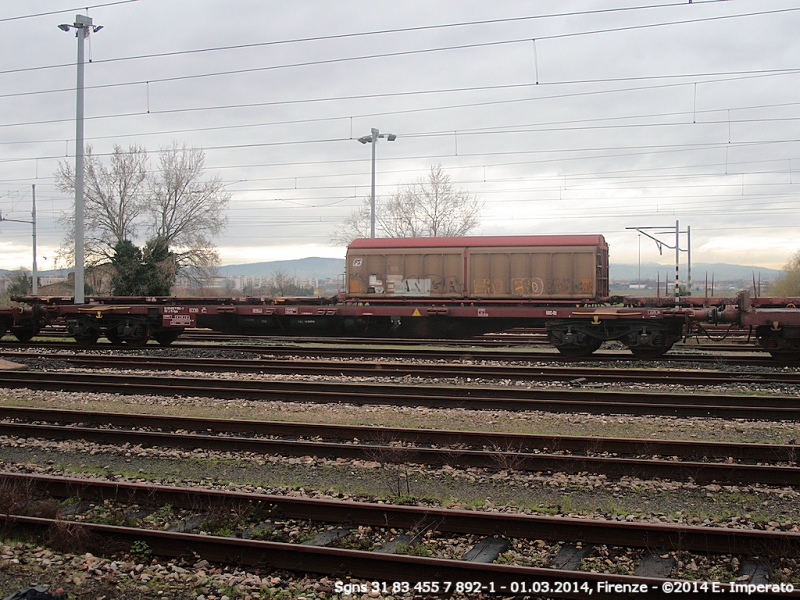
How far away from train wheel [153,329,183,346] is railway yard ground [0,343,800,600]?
730 cm

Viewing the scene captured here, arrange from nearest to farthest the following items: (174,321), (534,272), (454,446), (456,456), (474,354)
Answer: (456,456), (454,446), (474,354), (174,321), (534,272)

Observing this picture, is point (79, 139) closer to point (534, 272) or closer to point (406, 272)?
point (406, 272)

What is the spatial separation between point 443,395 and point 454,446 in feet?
10.3

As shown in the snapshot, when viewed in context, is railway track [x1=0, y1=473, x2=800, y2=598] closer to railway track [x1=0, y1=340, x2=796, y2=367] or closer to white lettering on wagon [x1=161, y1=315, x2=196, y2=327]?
railway track [x1=0, y1=340, x2=796, y2=367]

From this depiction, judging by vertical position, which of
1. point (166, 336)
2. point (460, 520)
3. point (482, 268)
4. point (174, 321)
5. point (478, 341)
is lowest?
point (460, 520)

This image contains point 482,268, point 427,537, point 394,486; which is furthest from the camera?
point 482,268

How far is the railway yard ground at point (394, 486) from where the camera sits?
186 inches

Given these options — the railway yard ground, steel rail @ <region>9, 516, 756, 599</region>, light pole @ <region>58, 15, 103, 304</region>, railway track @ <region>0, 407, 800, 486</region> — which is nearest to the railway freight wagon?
the railway yard ground

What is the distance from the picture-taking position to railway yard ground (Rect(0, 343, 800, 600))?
473 centimetres

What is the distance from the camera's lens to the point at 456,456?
7.35 m

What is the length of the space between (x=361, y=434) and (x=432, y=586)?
4.07 metres

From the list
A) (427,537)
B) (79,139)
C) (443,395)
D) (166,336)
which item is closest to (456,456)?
(427,537)

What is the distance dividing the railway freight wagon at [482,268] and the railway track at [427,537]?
1375 centimetres

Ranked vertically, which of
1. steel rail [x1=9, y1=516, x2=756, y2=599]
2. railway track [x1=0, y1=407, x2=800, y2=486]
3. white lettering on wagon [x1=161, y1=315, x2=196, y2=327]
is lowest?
steel rail [x1=9, y1=516, x2=756, y2=599]
